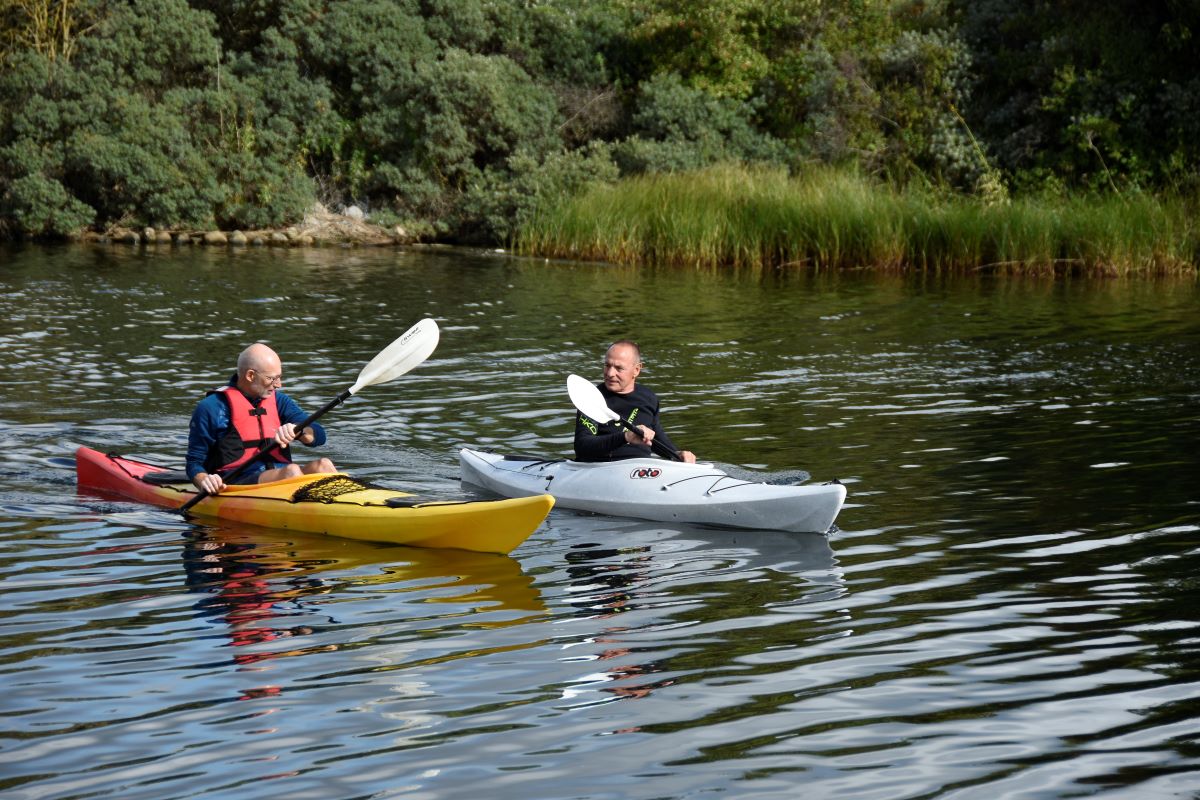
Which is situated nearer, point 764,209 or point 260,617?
point 260,617

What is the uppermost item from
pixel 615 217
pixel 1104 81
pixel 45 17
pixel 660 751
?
pixel 45 17

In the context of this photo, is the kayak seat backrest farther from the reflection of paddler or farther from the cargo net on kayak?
the cargo net on kayak

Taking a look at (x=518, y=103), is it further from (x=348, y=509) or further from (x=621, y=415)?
(x=348, y=509)

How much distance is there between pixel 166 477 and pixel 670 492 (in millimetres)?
3019

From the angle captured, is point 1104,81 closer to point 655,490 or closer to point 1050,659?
point 655,490

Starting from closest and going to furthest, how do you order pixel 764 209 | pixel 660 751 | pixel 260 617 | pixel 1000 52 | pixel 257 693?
1. pixel 660 751
2. pixel 257 693
3. pixel 260 617
4. pixel 764 209
5. pixel 1000 52

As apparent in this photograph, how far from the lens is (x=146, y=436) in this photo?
10719 mm

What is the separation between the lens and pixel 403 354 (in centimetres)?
909

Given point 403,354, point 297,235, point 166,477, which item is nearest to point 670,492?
point 403,354

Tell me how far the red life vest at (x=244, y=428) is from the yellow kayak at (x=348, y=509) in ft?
0.68

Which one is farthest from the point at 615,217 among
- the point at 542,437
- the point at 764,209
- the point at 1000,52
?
the point at 542,437

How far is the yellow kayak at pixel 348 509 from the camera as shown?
24.3ft

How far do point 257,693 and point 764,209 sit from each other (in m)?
18.6

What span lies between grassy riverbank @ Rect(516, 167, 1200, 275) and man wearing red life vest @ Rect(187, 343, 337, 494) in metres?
14.9
